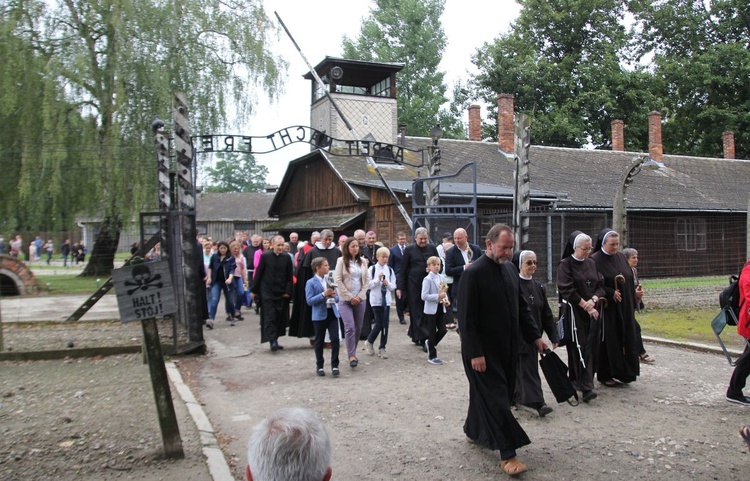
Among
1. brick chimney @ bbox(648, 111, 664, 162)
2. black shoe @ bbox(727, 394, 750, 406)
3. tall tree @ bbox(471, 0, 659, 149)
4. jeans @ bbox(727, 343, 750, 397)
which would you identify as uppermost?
tall tree @ bbox(471, 0, 659, 149)

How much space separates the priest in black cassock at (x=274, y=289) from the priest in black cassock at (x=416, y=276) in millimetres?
1958

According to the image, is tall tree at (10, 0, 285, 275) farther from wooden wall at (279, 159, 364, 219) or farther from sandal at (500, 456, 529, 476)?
sandal at (500, 456, 529, 476)

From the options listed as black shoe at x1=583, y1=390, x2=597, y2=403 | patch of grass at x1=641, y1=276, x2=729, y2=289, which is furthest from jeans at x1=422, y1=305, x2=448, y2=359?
patch of grass at x1=641, y1=276, x2=729, y2=289

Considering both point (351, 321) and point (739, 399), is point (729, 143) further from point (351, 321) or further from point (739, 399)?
point (351, 321)

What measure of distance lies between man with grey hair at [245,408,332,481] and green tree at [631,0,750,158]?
1608 inches

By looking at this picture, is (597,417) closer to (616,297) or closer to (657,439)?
(657,439)

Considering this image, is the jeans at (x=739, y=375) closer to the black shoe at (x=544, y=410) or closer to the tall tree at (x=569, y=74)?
the black shoe at (x=544, y=410)

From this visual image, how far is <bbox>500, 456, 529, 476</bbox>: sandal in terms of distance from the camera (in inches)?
191

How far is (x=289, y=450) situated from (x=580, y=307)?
18.3 ft

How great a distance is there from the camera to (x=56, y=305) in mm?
14023

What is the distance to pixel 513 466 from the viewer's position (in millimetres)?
4879

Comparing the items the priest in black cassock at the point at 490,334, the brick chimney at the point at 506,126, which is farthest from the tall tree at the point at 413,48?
the priest in black cassock at the point at 490,334

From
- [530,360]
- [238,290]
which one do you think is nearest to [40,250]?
[238,290]

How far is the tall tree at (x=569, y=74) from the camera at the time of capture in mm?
38094
